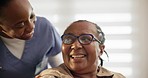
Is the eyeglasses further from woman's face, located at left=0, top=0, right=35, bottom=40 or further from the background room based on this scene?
the background room

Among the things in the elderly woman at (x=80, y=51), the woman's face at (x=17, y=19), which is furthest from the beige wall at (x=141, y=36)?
the woman's face at (x=17, y=19)

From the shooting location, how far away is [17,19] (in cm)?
63

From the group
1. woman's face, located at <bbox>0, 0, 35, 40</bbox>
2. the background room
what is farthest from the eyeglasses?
the background room

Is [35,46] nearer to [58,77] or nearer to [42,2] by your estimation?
[58,77]

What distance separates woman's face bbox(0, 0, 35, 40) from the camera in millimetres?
623

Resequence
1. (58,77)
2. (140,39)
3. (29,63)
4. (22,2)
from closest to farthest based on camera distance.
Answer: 1. (22,2)
2. (58,77)
3. (29,63)
4. (140,39)

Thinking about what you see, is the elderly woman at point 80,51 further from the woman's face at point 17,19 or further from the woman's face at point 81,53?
the woman's face at point 17,19

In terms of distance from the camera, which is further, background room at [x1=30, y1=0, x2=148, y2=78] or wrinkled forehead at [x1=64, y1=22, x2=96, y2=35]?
background room at [x1=30, y1=0, x2=148, y2=78]

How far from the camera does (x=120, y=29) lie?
1994 millimetres

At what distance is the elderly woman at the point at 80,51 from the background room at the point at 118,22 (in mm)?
686

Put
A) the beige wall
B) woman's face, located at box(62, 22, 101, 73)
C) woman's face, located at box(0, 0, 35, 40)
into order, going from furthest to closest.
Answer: the beige wall < woman's face, located at box(62, 22, 101, 73) < woman's face, located at box(0, 0, 35, 40)

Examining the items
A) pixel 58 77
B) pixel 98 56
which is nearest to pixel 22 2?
pixel 58 77

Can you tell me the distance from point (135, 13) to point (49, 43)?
928 mm

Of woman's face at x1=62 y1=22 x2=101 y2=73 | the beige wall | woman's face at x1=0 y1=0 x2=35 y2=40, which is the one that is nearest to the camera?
woman's face at x1=0 y1=0 x2=35 y2=40
